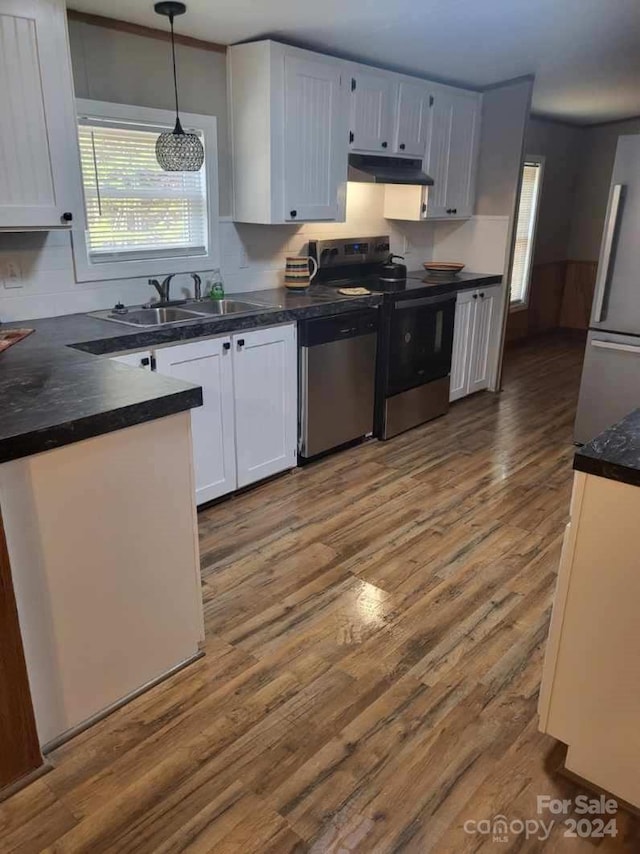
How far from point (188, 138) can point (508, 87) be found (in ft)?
9.59

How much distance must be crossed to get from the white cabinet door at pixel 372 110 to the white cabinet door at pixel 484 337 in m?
1.37

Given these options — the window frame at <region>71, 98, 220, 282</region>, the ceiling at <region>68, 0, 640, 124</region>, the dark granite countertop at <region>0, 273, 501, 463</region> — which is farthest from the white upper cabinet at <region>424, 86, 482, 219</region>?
the dark granite countertop at <region>0, 273, 501, 463</region>

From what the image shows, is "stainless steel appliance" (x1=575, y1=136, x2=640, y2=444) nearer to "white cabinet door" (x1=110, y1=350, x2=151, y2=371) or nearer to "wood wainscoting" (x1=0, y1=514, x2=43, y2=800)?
"white cabinet door" (x1=110, y1=350, x2=151, y2=371)

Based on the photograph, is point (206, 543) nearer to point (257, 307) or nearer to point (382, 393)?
point (257, 307)

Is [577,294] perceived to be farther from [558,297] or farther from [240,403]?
[240,403]

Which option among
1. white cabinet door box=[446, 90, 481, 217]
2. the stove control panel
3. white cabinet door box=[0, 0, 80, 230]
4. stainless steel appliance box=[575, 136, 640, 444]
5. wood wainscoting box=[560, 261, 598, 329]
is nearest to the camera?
white cabinet door box=[0, 0, 80, 230]

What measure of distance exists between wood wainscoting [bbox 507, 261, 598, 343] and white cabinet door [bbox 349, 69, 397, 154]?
3.54 metres

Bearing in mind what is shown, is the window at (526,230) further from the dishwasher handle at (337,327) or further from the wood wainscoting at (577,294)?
the dishwasher handle at (337,327)

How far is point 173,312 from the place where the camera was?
327cm

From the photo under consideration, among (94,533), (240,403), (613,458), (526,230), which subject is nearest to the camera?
(613,458)

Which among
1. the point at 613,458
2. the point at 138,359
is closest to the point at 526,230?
the point at 138,359

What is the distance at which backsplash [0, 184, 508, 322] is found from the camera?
286 cm

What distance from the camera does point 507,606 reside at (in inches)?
96.5

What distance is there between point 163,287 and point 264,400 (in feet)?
2.55
